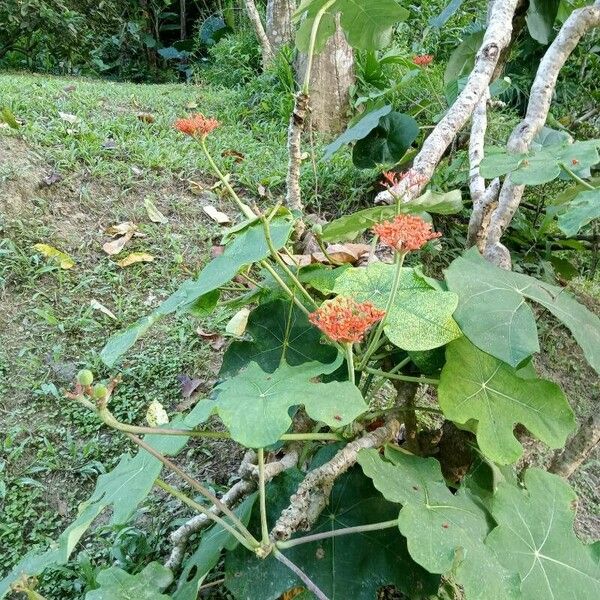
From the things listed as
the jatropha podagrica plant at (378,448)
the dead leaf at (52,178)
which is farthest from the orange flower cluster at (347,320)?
the dead leaf at (52,178)

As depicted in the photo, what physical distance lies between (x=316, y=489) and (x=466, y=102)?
1.13 m

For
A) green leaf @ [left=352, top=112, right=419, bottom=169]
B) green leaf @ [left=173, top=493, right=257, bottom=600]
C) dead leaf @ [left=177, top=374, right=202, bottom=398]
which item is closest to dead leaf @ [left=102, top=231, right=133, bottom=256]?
dead leaf @ [left=177, top=374, right=202, bottom=398]

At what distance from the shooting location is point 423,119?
334cm

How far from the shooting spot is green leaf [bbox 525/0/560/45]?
1977 millimetres

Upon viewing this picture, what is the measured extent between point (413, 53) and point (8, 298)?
335 cm

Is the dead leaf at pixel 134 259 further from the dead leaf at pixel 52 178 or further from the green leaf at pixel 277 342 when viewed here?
the green leaf at pixel 277 342

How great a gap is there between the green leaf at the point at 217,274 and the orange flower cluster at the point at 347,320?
24cm

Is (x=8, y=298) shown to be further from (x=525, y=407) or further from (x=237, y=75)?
(x=237, y=75)

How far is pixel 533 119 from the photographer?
1510mm

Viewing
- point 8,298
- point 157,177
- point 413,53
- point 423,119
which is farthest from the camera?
point 413,53

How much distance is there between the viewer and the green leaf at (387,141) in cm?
203

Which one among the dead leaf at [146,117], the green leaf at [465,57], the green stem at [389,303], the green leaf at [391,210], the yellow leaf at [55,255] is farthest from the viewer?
the dead leaf at [146,117]

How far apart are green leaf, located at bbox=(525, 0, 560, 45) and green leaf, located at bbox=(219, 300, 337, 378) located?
1404 millimetres

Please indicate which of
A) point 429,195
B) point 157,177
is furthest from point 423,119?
point 429,195
